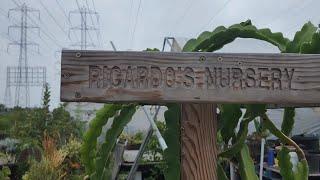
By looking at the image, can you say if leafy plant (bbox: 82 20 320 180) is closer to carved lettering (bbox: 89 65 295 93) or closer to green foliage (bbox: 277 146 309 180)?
green foliage (bbox: 277 146 309 180)

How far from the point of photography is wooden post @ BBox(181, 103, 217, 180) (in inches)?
46.8

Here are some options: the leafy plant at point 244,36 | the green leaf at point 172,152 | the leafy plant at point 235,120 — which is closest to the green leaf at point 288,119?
the leafy plant at point 235,120

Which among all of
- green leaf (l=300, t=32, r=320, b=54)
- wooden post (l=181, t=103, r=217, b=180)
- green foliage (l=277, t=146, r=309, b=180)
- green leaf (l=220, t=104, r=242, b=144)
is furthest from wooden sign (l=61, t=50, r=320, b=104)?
green foliage (l=277, t=146, r=309, b=180)

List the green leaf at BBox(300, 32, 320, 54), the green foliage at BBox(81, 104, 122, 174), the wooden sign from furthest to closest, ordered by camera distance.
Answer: the green foliage at BBox(81, 104, 122, 174) → the green leaf at BBox(300, 32, 320, 54) → the wooden sign

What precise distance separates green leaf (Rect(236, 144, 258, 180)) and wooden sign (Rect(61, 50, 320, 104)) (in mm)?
462

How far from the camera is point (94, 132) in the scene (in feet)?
5.54

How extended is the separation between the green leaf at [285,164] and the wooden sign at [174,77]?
0.58 m

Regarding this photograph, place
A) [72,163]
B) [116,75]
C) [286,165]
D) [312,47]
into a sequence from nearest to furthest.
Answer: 1. [116,75]
2. [312,47]
3. [286,165]
4. [72,163]

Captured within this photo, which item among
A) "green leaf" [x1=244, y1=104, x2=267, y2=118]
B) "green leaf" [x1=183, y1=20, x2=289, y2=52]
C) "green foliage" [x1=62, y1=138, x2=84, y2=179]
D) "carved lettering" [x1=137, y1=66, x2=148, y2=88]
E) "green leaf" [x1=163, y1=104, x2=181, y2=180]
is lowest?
"green foliage" [x1=62, y1=138, x2=84, y2=179]

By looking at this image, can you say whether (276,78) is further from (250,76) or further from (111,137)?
(111,137)

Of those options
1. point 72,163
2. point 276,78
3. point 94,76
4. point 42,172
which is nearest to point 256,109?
point 276,78

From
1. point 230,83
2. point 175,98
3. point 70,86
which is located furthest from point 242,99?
point 70,86

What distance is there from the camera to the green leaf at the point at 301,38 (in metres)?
1.36

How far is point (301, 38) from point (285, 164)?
421 millimetres
